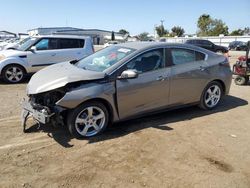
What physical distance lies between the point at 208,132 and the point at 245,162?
45.1 inches

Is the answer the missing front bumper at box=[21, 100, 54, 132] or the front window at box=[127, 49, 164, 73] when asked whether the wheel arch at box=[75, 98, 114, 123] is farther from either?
the front window at box=[127, 49, 164, 73]

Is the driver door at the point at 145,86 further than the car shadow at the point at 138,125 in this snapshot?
Yes

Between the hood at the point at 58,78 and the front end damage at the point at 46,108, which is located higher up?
the hood at the point at 58,78

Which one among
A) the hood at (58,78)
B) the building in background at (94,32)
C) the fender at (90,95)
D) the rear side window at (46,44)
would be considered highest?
the building in background at (94,32)

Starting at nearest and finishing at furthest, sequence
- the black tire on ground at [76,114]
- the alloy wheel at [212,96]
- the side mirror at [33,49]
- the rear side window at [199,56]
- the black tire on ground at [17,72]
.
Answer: the black tire on ground at [76,114] < the rear side window at [199,56] < the alloy wheel at [212,96] < the black tire on ground at [17,72] < the side mirror at [33,49]

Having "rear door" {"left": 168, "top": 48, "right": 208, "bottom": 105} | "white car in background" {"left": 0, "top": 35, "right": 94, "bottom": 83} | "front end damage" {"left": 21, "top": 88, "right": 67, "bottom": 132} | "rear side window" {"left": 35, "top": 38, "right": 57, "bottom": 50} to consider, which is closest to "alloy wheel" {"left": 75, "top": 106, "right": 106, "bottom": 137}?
"front end damage" {"left": 21, "top": 88, "right": 67, "bottom": 132}

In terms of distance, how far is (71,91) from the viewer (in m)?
4.70

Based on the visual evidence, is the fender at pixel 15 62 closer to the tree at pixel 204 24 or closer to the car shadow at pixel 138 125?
the car shadow at pixel 138 125

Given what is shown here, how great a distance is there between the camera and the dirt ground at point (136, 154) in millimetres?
3730

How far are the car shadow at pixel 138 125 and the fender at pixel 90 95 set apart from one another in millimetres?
382

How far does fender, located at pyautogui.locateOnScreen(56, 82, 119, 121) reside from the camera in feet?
15.2

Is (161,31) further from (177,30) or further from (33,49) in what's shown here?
(33,49)

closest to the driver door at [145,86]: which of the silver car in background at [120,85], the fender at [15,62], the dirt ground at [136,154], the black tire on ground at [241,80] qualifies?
the silver car in background at [120,85]

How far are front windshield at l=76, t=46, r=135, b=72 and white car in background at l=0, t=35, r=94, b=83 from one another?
15.4 feet
